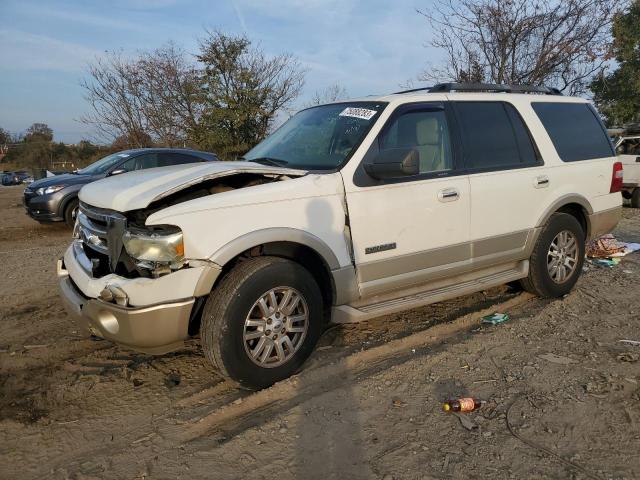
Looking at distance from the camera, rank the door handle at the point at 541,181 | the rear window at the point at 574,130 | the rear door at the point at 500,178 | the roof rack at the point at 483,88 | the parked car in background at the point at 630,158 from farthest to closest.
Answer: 1. the parked car in background at the point at 630,158
2. the rear window at the point at 574,130
3. the door handle at the point at 541,181
4. the roof rack at the point at 483,88
5. the rear door at the point at 500,178

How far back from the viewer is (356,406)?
3.09 meters

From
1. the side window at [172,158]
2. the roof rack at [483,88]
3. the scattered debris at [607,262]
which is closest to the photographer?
the roof rack at [483,88]

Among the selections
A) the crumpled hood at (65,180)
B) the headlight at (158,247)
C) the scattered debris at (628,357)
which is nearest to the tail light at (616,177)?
the scattered debris at (628,357)

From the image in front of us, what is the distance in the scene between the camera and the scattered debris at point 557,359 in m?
3.64

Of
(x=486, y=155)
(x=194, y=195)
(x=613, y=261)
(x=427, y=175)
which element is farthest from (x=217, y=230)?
(x=613, y=261)

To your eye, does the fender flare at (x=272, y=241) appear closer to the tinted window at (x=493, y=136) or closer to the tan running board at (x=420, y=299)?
the tan running board at (x=420, y=299)

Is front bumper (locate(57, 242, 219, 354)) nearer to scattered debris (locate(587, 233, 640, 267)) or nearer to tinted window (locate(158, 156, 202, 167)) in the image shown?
scattered debris (locate(587, 233, 640, 267))

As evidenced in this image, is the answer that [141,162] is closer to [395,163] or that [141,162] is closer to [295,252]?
[295,252]

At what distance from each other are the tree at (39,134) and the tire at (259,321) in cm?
5608

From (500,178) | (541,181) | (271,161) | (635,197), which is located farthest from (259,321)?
(635,197)

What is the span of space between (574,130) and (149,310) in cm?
443

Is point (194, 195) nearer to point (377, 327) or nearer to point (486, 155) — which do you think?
point (377, 327)

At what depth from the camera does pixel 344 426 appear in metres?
2.89

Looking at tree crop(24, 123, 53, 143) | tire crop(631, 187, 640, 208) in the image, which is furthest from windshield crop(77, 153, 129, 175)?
tree crop(24, 123, 53, 143)
